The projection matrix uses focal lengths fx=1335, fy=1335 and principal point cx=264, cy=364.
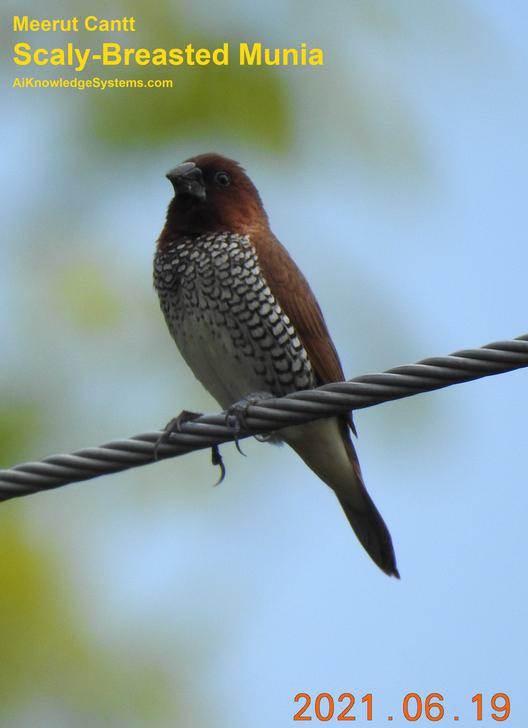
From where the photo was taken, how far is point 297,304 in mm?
5367

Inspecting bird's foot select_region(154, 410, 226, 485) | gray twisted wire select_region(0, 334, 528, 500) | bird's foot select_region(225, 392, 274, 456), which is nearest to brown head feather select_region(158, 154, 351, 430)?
bird's foot select_region(154, 410, 226, 485)

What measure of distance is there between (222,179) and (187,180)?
0.21 meters

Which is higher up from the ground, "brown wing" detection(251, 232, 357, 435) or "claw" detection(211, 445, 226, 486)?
"brown wing" detection(251, 232, 357, 435)

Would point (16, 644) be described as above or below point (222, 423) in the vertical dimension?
below

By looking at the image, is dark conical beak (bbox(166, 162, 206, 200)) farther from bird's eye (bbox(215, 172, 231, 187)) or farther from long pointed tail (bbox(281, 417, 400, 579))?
long pointed tail (bbox(281, 417, 400, 579))

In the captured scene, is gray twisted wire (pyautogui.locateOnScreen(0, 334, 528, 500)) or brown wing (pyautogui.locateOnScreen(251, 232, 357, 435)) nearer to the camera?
gray twisted wire (pyautogui.locateOnScreen(0, 334, 528, 500))

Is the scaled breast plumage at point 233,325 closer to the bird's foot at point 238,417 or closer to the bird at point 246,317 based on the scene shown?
the bird at point 246,317

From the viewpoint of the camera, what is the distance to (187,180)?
5684 millimetres

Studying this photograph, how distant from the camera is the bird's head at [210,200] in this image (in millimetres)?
5637

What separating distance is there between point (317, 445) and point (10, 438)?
1254 millimetres

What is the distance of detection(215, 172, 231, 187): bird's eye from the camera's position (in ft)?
19.0

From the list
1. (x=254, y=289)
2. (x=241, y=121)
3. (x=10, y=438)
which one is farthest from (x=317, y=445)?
(x=241, y=121)

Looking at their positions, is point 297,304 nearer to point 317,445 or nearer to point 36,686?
point 317,445

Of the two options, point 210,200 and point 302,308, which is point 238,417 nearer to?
point 302,308
